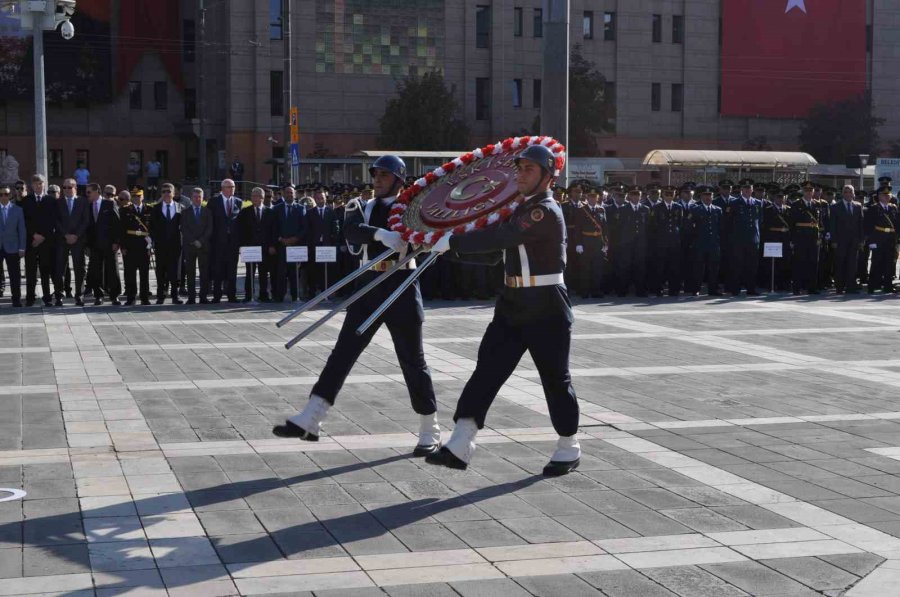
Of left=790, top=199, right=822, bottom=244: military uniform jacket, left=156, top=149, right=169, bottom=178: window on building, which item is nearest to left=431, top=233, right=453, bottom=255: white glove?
left=790, top=199, right=822, bottom=244: military uniform jacket

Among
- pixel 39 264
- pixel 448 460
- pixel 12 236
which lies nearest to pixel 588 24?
pixel 39 264

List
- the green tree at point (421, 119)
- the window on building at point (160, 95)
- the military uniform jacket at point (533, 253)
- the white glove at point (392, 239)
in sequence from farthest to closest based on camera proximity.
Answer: the window on building at point (160, 95), the green tree at point (421, 119), the white glove at point (392, 239), the military uniform jacket at point (533, 253)

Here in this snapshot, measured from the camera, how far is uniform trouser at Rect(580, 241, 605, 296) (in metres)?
21.4

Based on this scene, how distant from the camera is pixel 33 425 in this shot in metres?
9.40

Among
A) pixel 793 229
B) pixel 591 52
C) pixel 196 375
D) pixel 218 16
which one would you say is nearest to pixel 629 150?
pixel 591 52

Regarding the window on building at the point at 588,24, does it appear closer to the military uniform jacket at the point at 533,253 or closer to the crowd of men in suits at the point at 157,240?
the crowd of men in suits at the point at 157,240

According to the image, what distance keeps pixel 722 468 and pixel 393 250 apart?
8.19ft

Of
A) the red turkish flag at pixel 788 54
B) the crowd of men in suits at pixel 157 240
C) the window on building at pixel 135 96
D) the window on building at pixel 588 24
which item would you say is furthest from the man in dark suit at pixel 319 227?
the red turkish flag at pixel 788 54

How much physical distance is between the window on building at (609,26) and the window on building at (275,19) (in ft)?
54.3

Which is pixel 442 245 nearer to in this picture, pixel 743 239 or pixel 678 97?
pixel 743 239

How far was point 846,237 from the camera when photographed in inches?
899

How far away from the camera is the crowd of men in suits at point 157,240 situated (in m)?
19.4

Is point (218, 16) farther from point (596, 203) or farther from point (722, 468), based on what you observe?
point (722, 468)

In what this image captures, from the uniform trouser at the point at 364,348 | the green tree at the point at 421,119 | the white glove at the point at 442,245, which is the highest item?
the green tree at the point at 421,119
